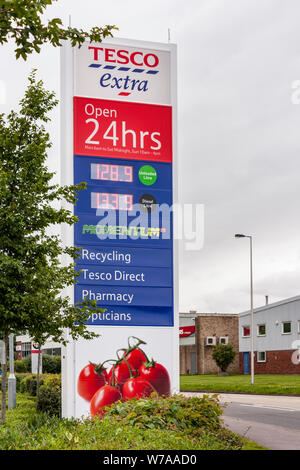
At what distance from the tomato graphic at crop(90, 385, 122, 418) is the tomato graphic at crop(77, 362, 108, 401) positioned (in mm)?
183

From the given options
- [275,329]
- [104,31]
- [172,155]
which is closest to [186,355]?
[275,329]

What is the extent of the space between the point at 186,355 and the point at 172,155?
59.9 metres

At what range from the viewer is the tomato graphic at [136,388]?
13258 millimetres

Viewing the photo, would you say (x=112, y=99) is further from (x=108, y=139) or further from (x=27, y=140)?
(x=27, y=140)

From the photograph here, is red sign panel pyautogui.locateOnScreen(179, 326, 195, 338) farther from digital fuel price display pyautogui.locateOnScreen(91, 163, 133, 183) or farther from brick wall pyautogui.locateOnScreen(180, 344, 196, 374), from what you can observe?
digital fuel price display pyautogui.locateOnScreen(91, 163, 133, 183)

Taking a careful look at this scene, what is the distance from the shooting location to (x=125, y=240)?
45.9ft

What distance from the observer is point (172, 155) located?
47.9 ft

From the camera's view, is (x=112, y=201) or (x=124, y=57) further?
(x=124, y=57)

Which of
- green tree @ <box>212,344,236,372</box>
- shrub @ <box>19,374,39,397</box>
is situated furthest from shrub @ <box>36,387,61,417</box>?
green tree @ <box>212,344,236,372</box>

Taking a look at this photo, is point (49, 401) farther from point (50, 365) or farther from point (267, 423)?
point (50, 365)

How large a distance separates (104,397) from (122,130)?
5441 mm

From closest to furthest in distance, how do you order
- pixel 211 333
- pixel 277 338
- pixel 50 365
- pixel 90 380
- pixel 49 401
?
pixel 90 380, pixel 49 401, pixel 50 365, pixel 277 338, pixel 211 333

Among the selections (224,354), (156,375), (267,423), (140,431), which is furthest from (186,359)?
(140,431)

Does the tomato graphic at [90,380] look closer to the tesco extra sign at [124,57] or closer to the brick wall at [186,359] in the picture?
the tesco extra sign at [124,57]
